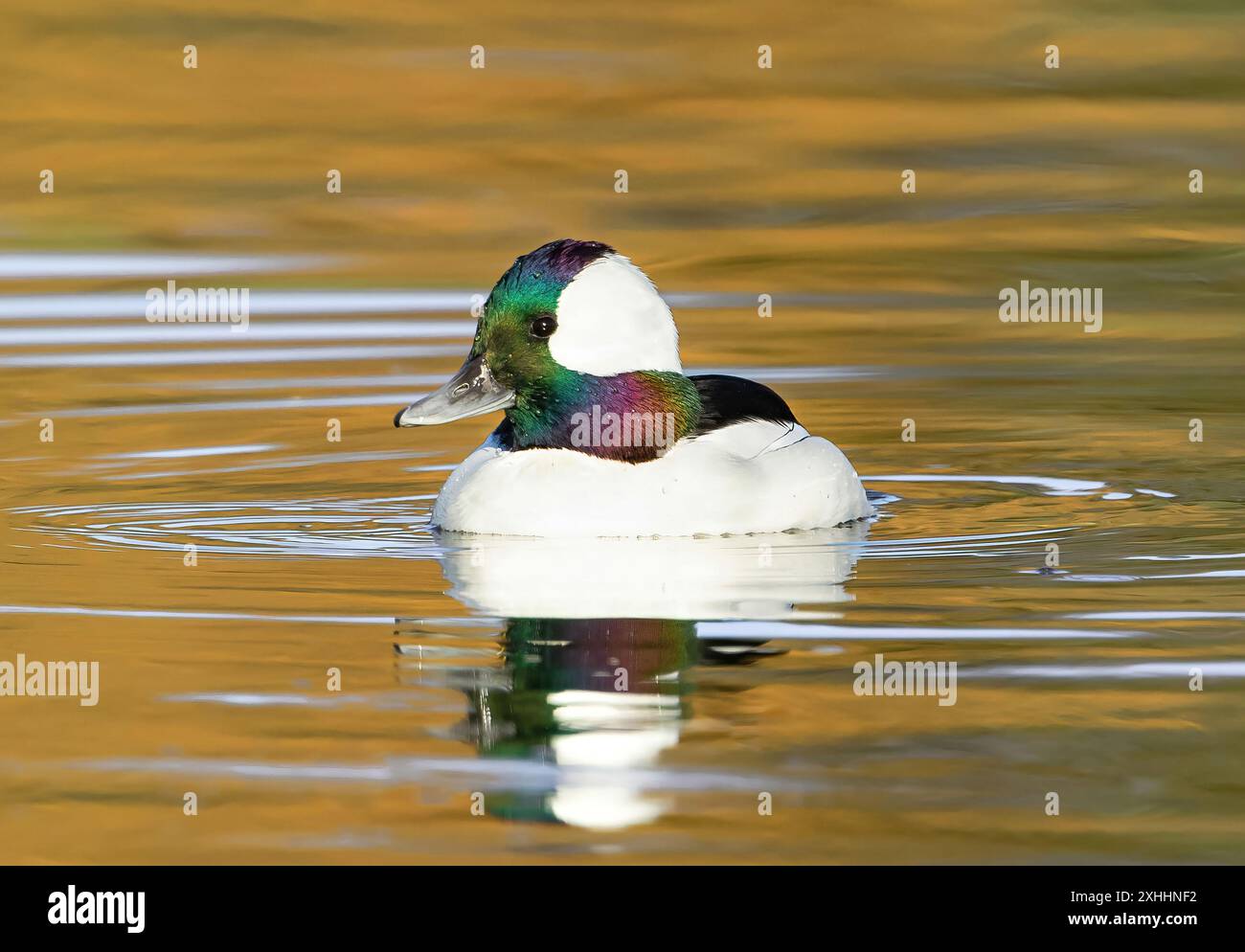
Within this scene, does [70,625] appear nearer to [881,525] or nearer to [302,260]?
[881,525]

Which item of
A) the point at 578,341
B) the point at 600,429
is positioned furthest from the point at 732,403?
the point at 578,341

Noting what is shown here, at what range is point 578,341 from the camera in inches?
381

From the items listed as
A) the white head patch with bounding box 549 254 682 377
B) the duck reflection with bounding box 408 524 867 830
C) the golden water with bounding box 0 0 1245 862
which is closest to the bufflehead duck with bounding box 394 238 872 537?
the white head patch with bounding box 549 254 682 377

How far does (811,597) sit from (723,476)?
3.93 ft

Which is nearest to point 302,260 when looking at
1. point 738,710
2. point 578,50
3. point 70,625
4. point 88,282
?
point 88,282

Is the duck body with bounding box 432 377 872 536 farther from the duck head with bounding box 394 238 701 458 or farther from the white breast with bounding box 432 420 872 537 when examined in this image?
the duck head with bounding box 394 238 701 458

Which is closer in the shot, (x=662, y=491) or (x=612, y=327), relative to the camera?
(x=662, y=491)

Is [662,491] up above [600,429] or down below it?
below

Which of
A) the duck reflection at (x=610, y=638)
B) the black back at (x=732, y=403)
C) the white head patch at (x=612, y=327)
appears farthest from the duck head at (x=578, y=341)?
the duck reflection at (x=610, y=638)

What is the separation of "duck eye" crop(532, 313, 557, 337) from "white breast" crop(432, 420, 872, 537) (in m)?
0.50

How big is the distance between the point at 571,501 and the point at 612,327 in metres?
0.74

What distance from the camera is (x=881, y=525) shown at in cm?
1006

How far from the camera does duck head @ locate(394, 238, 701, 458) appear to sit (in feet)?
31.6

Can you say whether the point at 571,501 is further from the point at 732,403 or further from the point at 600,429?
the point at 732,403
